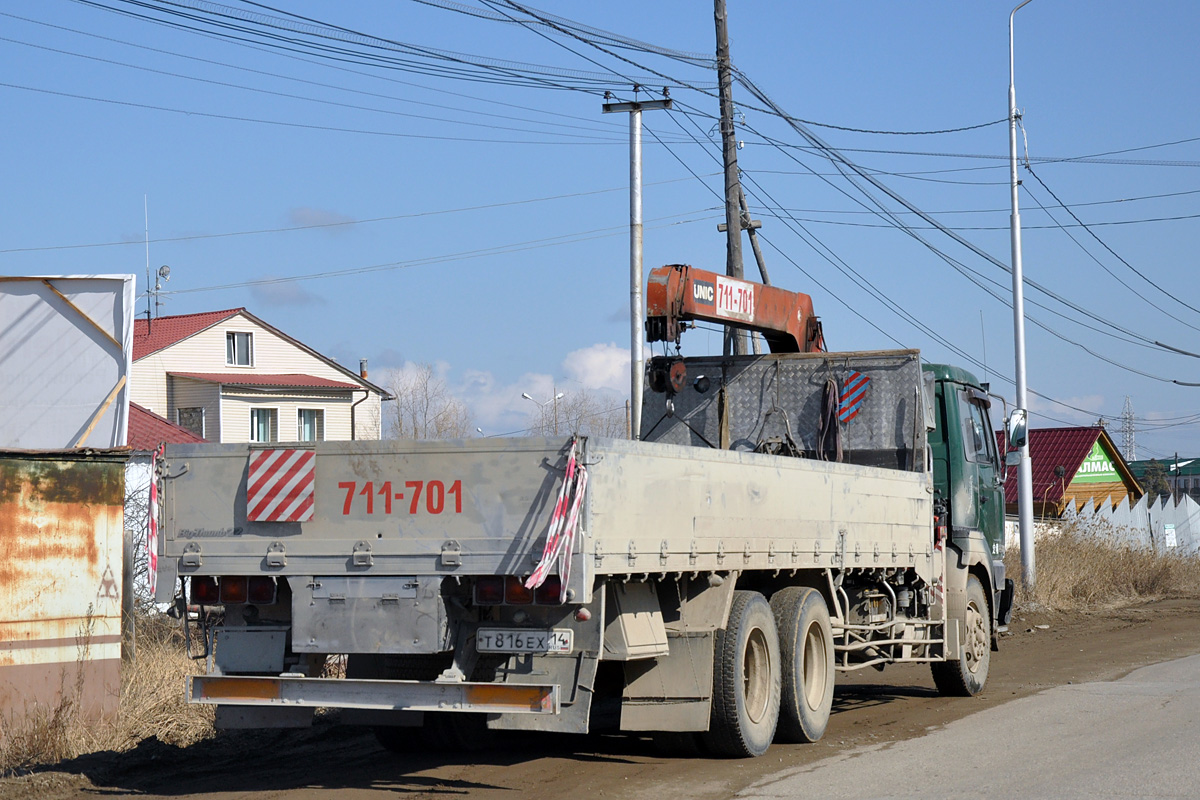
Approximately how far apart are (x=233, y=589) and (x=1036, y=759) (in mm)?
5112

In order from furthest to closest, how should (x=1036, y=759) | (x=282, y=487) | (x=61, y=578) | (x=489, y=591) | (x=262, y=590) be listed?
(x=61, y=578) → (x=1036, y=759) → (x=262, y=590) → (x=282, y=487) → (x=489, y=591)

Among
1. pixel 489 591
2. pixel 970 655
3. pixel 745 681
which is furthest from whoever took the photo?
pixel 970 655

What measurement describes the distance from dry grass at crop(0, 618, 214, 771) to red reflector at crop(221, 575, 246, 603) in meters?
2.20

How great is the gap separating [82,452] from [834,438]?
6.38 metres

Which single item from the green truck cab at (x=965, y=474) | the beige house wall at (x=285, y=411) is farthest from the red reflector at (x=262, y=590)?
the beige house wall at (x=285, y=411)

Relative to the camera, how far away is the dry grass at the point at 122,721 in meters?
8.86

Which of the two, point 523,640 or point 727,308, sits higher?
point 727,308

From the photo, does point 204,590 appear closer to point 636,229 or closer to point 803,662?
point 803,662

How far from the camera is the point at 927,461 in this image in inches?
467

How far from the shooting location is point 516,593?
7086 mm

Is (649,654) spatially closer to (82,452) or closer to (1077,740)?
(1077,740)

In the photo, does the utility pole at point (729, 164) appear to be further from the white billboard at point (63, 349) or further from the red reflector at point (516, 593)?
the red reflector at point (516, 593)

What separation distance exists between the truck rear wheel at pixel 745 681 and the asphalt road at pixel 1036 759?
1.41ft

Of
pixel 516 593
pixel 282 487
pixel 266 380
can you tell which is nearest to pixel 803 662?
pixel 516 593
